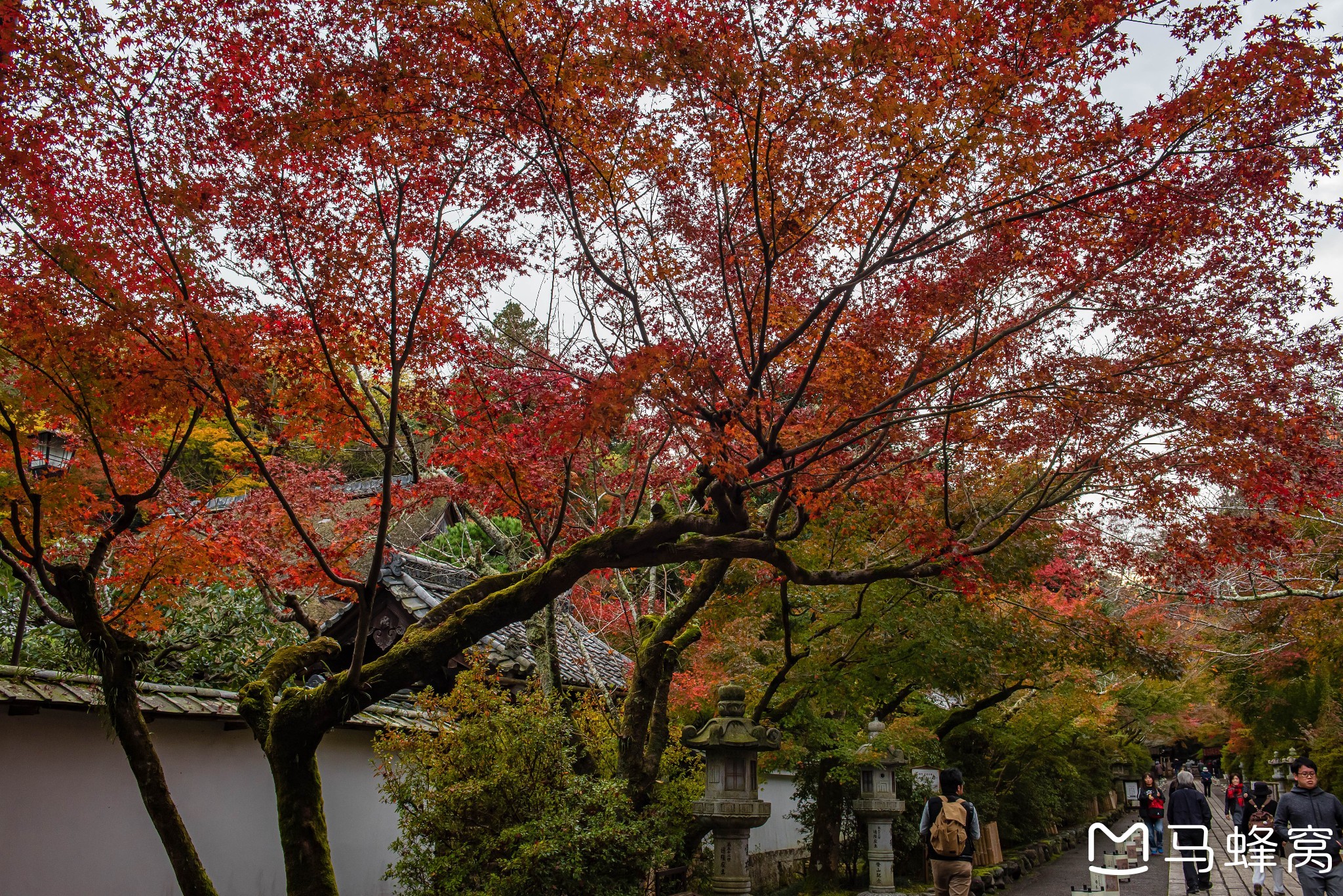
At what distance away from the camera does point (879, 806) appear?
43.8 feet

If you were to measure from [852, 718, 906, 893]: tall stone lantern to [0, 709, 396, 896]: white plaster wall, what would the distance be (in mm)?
7197

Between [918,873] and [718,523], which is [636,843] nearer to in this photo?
[718,523]

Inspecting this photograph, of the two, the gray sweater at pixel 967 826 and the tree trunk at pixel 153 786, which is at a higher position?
the tree trunk at pixel 153 786

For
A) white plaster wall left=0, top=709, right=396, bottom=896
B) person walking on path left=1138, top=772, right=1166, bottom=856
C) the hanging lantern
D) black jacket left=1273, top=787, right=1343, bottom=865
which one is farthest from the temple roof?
person walking on path left=1138, top=772, right=1166, bottom=856

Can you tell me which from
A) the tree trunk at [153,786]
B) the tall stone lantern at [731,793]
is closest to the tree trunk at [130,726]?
the tree trunk at [153,786]

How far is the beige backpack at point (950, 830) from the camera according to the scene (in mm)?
8633

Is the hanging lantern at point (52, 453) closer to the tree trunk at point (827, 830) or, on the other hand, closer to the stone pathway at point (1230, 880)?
the tree trunk at point (827, 830)

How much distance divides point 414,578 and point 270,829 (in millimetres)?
6438

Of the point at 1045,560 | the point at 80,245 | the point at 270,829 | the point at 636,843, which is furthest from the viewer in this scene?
the point at 1045,560

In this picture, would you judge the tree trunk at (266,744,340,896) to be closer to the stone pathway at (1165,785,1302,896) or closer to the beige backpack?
the beige backpack

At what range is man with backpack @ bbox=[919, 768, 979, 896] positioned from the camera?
28.4ft

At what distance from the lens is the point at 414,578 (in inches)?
599

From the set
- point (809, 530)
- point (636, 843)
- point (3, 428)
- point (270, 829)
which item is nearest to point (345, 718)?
point (270, 829)

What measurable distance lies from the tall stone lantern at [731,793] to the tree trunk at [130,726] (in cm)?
518
